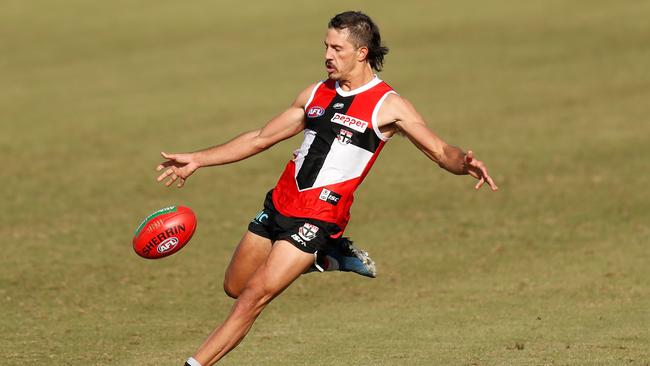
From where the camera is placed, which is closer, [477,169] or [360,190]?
[477,169]

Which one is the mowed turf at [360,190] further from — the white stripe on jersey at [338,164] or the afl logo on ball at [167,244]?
the white stripe on jersey at [338,164]

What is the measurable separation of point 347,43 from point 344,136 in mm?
762

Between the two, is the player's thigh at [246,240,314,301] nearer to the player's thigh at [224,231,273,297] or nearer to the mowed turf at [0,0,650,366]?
the player's thigh at [224,231,273,297]

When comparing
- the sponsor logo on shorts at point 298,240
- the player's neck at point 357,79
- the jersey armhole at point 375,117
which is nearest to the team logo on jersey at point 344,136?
the jersey armhole at point 375,117

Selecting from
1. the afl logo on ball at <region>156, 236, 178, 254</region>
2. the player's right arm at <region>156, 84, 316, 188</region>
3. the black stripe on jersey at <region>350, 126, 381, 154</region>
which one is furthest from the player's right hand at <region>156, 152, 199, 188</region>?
the black stripe on jersey at <region>350, 126, 381, 154</region>

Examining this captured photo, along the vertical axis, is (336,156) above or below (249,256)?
above

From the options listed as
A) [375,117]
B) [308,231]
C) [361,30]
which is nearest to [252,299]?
[308,231]

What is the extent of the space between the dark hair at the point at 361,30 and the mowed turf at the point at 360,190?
9.14 ft

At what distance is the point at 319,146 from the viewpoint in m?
9.46

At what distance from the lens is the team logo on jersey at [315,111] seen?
9.50m

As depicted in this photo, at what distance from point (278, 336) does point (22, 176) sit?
1070 centimetres

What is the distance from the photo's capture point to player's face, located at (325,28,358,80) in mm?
9430

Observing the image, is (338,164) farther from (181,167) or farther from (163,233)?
(163,233)

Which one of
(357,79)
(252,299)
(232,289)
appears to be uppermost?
(357,79)
